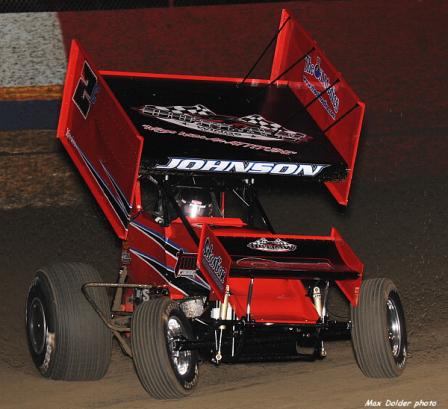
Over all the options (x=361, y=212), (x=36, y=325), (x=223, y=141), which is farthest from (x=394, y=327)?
(x=361, y=212)

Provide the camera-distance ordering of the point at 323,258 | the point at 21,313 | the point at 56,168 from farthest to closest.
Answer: the point at 56,168, the point at 21,313, the point at 323,258

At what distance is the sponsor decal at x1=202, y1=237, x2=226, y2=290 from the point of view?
7.64 metres

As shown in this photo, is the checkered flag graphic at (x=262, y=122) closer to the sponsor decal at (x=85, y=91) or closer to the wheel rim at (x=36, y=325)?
the sponsor decal at (x=85, y=91)

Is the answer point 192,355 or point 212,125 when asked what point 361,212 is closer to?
point 212,125

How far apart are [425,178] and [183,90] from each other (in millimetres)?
4096

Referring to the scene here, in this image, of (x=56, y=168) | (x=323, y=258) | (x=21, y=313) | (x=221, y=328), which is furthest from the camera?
(x=56, y=168)

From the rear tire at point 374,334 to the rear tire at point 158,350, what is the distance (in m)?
1.16

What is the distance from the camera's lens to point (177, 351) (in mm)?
7773

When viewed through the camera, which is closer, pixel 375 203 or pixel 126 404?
pixel 126 404

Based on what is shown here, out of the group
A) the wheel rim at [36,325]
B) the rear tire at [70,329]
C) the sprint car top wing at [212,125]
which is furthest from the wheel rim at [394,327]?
the wheel rim at [36,325]

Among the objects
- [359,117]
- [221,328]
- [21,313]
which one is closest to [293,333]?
[221,328]

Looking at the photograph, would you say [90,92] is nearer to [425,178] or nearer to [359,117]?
[359,117]

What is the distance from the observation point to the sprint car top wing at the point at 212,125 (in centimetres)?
816

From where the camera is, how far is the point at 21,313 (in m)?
10.6
